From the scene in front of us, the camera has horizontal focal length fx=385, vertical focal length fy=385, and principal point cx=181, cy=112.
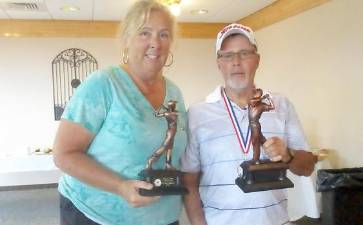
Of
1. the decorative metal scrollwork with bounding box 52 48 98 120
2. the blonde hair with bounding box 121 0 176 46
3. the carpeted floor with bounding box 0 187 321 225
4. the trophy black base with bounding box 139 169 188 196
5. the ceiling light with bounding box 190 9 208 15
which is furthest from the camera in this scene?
the decorative metal scrollwork with bounding box 52 48 98 120

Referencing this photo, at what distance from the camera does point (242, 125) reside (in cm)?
137

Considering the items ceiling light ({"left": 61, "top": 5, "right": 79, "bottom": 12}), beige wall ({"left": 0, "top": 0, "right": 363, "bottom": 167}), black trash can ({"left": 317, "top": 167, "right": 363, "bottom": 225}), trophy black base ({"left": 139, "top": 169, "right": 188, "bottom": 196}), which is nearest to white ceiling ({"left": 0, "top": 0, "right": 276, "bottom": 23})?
ceiling light ({"left": 61, "top": 5, "right": 79, "bottom": 12})

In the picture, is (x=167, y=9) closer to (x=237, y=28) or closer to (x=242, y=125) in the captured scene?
(x=237, y=28)

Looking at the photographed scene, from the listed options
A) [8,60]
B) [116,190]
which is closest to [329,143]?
[116,190]

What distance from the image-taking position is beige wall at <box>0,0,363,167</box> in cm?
361

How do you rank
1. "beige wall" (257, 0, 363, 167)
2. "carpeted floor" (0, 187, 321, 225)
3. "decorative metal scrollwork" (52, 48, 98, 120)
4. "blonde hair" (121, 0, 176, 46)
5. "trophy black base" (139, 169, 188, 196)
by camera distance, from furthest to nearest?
"decorative metal scrollwork" (52, 48, 98, 120) < "carpeted floor" (0, 187, 321, 225) < "beige wall" (257, 0, 363, 167) < "blonde hair" (121, 0, 176, 46) < "trophy black base" (139, 169, 188, 196)

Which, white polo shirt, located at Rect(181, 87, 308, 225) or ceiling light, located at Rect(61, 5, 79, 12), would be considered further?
ceiling light, located at Rect(61, 5, 79, 12)

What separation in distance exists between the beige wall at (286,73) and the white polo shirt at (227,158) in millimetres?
1007

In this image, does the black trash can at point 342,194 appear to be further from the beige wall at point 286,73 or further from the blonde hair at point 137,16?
the blonde hair at point 137,16

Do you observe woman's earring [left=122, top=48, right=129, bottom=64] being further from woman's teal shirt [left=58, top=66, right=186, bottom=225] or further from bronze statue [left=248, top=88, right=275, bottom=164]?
bronze statue [left=248, top=88, right=275, bottom=164]

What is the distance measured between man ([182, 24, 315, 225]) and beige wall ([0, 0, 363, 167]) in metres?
0.96

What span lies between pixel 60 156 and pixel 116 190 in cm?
20

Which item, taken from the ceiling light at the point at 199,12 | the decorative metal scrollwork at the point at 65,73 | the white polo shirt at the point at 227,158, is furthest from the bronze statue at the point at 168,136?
the decorative metal scrollwork at the point at 65,73

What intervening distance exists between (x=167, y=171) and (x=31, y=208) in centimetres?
404
